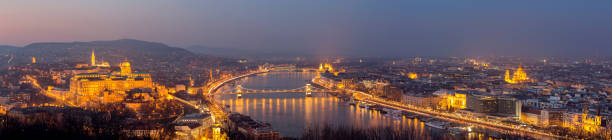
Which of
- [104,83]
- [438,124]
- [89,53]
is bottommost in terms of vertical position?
[438,124]

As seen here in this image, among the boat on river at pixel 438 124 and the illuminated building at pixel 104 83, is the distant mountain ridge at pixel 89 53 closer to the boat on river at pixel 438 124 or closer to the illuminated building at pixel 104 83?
the illuminated building at pixel 104 83

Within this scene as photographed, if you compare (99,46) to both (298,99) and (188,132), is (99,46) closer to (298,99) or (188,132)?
(298,99)

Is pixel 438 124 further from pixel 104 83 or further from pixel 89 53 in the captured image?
pixel 89 53

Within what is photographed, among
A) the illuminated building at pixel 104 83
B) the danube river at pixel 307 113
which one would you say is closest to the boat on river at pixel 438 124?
the danube river at pixel 307 113

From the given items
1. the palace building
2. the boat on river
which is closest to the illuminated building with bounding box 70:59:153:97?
the palace building

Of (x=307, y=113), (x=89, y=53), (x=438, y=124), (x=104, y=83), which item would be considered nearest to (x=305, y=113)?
(x=307, y=113)

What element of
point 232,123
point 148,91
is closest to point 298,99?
point 148,91
